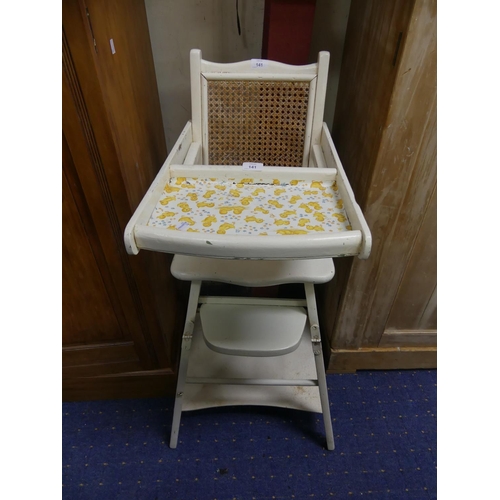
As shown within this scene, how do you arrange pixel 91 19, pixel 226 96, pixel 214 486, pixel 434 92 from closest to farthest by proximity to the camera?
pixel 91 19 < pixel 434 92 < pixel 226 96 < pixel 214 486

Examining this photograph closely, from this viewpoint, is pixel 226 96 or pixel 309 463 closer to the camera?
pixel 226 96

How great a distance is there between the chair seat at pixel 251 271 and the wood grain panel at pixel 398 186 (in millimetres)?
249

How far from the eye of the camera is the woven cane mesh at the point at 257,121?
89 centimetres

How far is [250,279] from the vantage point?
0.78 metres

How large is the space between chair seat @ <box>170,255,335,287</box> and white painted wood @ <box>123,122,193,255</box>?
21 cm

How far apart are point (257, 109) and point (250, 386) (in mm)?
863

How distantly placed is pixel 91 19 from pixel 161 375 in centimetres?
103

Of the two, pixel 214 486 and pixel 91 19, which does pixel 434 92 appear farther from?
pixel 214 486

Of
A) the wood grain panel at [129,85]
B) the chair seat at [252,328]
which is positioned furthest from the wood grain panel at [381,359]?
the wood grain panel at [129,85]

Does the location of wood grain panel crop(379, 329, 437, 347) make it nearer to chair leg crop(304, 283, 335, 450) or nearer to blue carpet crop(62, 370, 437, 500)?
blue carpet crop(62, 370, 437, 500)

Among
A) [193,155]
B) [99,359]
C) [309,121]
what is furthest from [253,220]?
[99,359]

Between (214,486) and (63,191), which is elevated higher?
(63,191)

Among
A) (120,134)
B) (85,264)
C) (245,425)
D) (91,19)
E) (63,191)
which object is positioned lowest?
(245,425)

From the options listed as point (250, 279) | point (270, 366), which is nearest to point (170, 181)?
point (250, 279)
